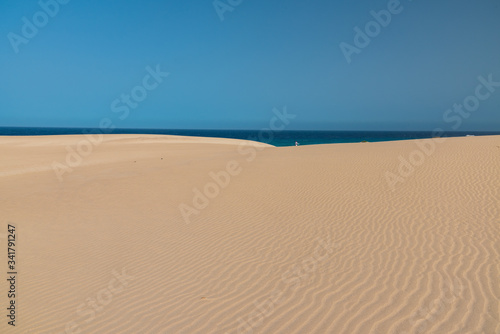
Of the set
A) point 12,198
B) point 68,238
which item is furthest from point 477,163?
point 12,198

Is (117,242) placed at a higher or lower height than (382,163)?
lower

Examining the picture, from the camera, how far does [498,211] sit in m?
7.80

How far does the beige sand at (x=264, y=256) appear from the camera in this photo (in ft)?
13.4

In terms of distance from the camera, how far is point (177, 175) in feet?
49.0

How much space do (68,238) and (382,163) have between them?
42.7ft

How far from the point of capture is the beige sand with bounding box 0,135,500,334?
4.09 metres

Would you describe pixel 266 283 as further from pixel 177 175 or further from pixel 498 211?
pixel 177 175

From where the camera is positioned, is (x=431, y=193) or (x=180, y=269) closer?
(x=180, y=269)

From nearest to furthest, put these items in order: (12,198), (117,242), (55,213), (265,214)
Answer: (117,242) < (265,214) < (55,213) < (12,198)

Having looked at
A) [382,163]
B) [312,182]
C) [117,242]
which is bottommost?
[117,242]

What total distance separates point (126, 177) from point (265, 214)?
835cm

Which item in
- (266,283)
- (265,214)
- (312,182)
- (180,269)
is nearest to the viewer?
(266,283)

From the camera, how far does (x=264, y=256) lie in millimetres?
6004

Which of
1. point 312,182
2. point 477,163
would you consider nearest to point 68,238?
point 312,182
